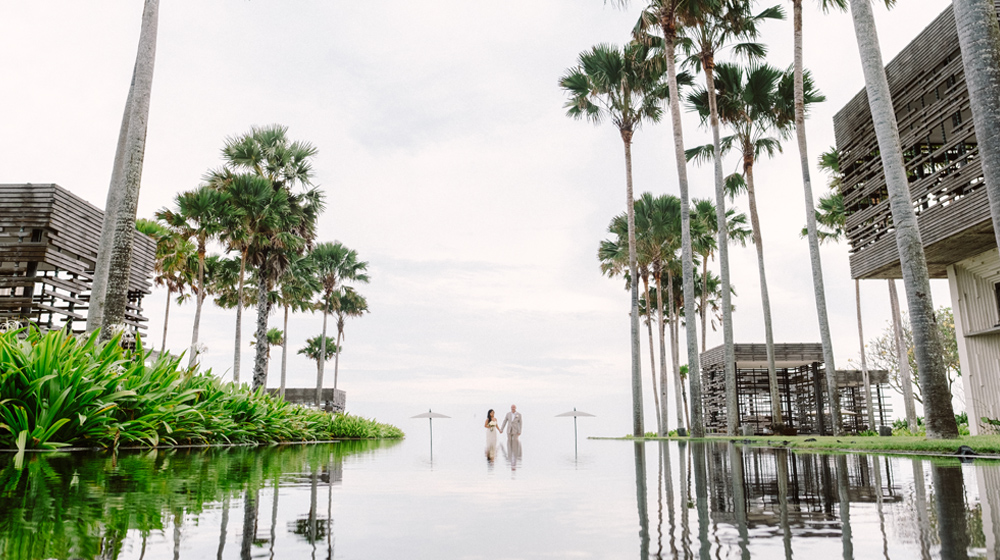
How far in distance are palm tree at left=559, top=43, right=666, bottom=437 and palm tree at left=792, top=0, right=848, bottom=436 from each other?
5.06 meters

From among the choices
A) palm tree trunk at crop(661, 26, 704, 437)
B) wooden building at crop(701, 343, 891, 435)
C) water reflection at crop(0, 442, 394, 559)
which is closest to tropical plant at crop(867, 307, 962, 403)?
wooden building at crop(701, 343, 891, 435)

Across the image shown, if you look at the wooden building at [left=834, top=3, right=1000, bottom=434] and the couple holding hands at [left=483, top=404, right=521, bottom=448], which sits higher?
the wooden building at [left=834, top=3, right=1000, bottom=434]

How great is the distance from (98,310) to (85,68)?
14.2ft

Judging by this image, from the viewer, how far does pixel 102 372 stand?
4.62 meters

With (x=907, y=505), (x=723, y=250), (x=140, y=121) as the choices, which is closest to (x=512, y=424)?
(x=723, y=250)

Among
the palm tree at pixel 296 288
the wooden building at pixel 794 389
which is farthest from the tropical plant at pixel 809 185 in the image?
the palm tree at pixel 296 288

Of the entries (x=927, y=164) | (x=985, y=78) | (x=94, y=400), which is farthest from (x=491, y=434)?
(x=927, y=164)

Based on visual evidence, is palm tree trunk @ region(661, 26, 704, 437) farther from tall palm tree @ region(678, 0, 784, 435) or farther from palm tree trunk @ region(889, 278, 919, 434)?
palm tree trunk @ region(889, 278, 919, 434)

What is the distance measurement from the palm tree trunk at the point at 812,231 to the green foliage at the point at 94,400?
1570 cm

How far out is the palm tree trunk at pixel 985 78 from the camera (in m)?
6.89

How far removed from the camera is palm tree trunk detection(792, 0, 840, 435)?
668 inches

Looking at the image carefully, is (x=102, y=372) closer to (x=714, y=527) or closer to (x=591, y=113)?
(x=714, y=527)

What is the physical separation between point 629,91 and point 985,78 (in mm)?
17033

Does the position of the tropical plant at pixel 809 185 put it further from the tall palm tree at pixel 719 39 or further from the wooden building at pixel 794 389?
the wooden building at pixel 794 389
